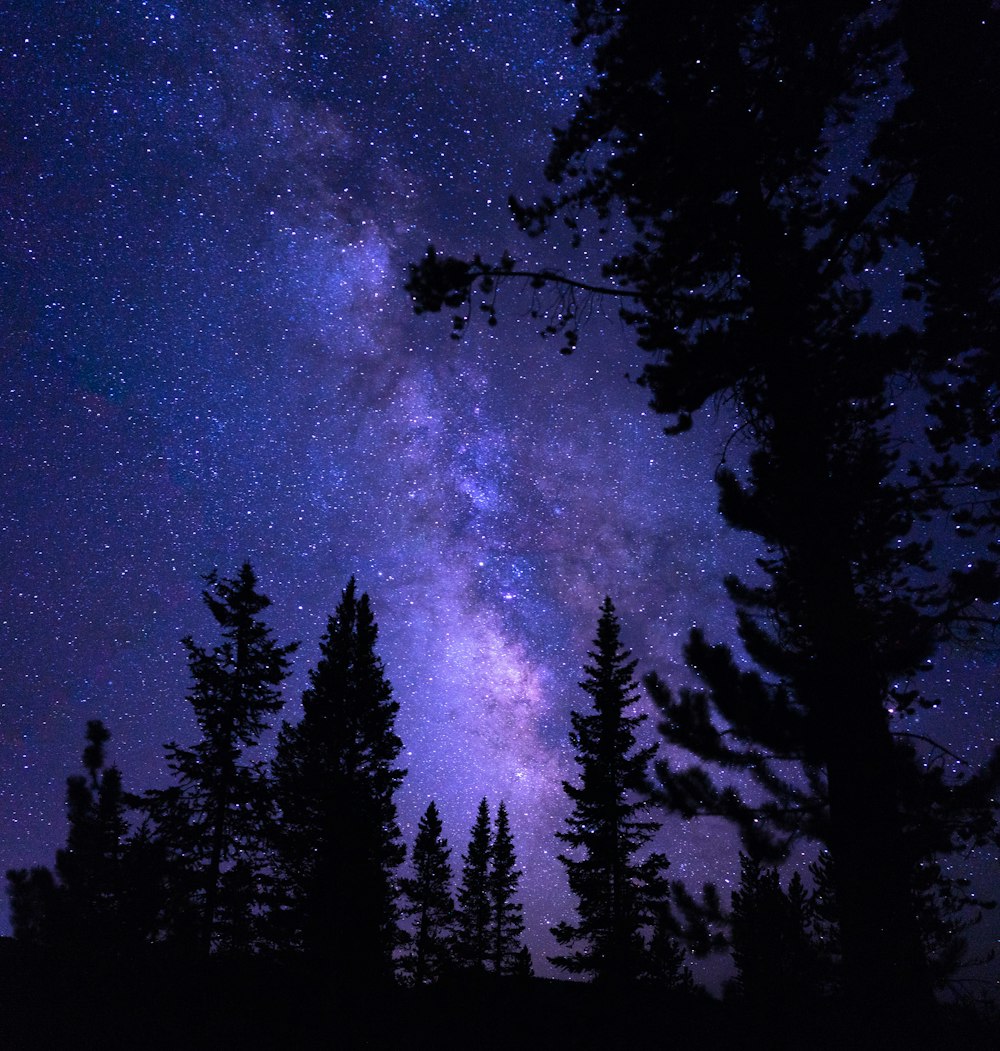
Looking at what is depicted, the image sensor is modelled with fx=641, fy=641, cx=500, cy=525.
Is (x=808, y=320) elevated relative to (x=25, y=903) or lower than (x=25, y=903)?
elevated

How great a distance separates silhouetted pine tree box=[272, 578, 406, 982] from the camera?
20297mm

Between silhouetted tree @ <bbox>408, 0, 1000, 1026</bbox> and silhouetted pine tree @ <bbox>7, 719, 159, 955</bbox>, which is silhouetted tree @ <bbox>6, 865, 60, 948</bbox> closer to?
silhouetted pine tree @ <bbox>7, 719, 159, 955</bbox>

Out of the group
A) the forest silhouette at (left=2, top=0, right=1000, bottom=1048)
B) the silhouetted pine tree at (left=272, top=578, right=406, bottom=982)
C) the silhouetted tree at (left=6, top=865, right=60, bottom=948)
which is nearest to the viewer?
the forest silhouette at (left=2, top=0, right=1000, bottom=1048)

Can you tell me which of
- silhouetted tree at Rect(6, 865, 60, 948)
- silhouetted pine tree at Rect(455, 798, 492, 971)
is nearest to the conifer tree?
silhouetted pine tree at Rect(455, 798, 492, 971)

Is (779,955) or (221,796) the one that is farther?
(221,796)

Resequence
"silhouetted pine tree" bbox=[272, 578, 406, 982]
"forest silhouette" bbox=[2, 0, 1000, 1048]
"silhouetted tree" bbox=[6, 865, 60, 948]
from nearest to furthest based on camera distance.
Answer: "forest silhouette" bbox=[2, 0, 1000, 1048], "silhouetted pine tree" bbox=[272, 578, 406, 982], "silhouetted tree" bbox=[6, 865, 60, 948]

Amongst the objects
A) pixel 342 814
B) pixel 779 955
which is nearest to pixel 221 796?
pixel 342 814

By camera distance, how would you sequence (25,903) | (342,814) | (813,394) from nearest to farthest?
(813,394)
(342,814)
(25,903)

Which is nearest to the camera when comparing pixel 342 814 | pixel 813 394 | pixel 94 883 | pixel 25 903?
pixel 813 394

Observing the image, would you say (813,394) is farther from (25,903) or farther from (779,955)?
(25,903)

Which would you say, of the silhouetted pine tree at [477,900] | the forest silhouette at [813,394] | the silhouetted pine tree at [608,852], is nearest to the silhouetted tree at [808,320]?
→ the forest silhouette at [813,394]

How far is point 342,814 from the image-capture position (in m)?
22.2

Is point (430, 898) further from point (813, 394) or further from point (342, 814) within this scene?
point (813, 394)

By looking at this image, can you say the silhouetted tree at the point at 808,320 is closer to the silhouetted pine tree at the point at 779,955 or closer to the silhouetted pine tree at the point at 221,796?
the silhouetted pine tree at the point at 779,955
